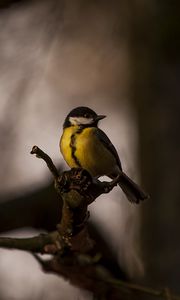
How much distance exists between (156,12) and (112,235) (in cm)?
150

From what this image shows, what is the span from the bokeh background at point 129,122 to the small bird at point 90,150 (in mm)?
336

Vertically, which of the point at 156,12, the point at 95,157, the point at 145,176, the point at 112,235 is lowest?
the point at 112,235

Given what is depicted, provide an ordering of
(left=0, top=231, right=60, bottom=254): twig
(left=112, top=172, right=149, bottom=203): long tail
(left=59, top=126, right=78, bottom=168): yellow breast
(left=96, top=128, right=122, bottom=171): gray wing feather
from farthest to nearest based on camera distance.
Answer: (left=96, top=128, right=122, bottom=171): gray wing feather, (left=112, top=172, right=149, bottom=203): long tail, (left=59, top=126, right=78, bottom=168): yellow breast, (left=0, top=231, right=60, bottom=254): twig

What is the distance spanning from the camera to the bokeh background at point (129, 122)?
14.0 feet

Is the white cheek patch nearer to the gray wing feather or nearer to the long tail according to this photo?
the gray wing feather

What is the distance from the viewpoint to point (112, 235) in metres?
4.41

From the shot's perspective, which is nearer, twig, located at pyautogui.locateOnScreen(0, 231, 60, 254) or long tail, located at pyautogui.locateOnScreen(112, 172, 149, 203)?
twig, located at pyautogui.locateOnScreen(0, 231, 60, 254)

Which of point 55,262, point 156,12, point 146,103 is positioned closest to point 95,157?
point 55,262

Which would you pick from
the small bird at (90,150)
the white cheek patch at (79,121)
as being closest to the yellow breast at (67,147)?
the small bird at (90,150)

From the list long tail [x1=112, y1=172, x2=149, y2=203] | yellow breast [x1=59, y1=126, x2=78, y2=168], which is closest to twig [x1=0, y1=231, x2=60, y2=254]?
yellow breast [x1=59, y1=126, x2=78, y2=168]

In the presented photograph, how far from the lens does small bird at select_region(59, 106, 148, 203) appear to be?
12.1 feet

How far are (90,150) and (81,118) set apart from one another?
0.39 metres

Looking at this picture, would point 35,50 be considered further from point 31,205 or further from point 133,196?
point 133,196

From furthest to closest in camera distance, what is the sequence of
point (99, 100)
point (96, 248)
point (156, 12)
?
point (99, 100) → point (156, 12) → point (96, 248)
